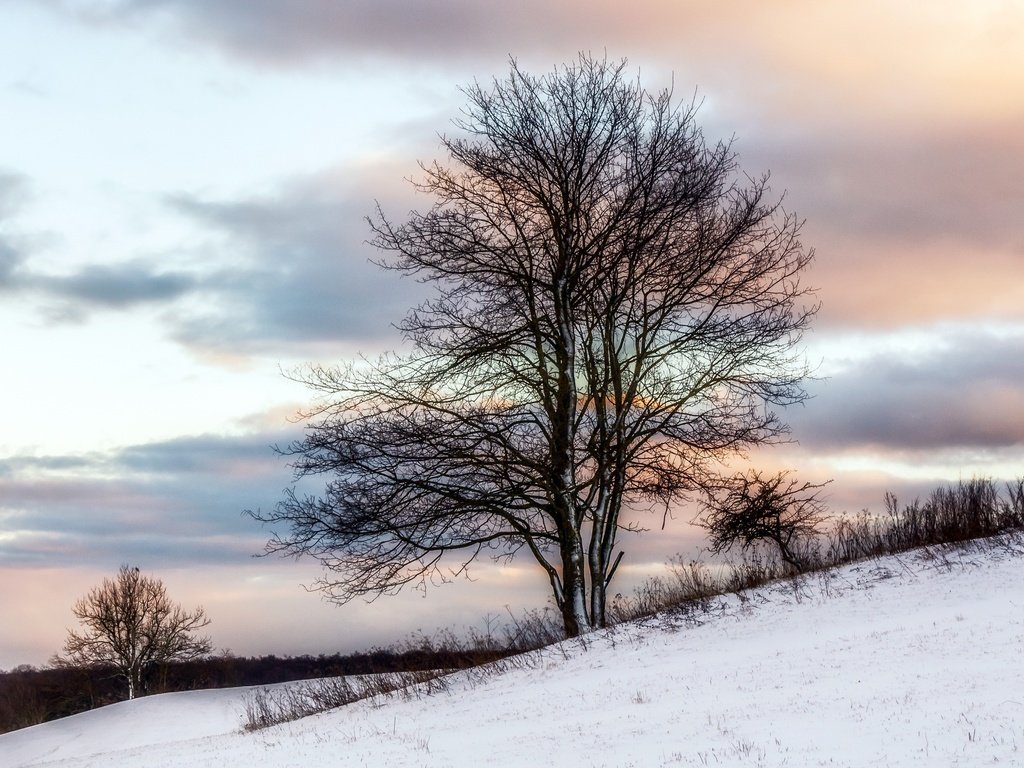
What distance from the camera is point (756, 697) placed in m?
11.5

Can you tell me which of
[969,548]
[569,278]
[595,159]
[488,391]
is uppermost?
[595,159]

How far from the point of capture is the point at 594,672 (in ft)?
49.5

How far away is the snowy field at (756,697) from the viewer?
9.26 m

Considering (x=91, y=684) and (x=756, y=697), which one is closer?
(x=756, y=697)

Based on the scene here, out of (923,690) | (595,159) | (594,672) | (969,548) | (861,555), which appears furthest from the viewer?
(595,159)

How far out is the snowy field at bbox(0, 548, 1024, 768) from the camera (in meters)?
9.26

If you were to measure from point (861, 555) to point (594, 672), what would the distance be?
6658 mm

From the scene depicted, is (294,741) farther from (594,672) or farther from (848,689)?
(848,689)

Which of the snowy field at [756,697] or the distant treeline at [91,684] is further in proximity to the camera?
the distant treeline at [91,684]

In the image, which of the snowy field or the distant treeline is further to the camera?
the distant treeline

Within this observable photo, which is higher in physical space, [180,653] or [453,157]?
[453,157]

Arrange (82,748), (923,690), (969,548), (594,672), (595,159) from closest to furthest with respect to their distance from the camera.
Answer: (923,690) < (594,672) < (969,548) < (595,159) < (82,748)

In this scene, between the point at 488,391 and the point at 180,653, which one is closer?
the point at 488,391

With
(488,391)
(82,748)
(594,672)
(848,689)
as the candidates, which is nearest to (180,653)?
(82,748)
